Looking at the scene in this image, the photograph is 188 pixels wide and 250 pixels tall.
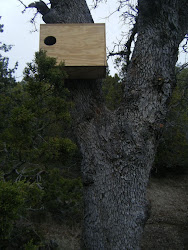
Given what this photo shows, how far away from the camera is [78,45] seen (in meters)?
2.71

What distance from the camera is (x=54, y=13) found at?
126 inches

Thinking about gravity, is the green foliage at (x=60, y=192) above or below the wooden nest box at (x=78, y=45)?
below

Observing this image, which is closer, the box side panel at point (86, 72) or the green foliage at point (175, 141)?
the box side panel at point (86, 72)

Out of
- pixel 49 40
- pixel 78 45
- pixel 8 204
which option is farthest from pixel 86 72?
pixel 8 204

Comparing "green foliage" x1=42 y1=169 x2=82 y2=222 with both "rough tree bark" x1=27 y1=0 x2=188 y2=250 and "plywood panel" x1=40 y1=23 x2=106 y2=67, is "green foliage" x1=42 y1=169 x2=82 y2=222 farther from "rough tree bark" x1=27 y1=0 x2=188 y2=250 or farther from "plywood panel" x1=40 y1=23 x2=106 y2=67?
"plywood panel" x1=40 y1=23 x2=106 y2=67

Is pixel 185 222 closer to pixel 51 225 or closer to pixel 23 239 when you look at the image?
pixel 51 225

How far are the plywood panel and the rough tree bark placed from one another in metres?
0.41

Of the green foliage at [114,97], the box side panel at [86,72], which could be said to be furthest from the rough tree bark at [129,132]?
the green foliage at [114,97]

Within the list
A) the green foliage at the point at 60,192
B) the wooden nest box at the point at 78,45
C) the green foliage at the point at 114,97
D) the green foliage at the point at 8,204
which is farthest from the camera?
the green foliage at the point at 114,97

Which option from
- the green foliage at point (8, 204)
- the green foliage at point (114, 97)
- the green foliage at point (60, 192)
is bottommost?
the green foliage at point (60, 192)

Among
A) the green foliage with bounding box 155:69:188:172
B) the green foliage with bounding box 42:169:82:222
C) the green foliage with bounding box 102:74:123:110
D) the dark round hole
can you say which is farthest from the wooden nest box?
the green foliage with bounding box 155:69:188:172

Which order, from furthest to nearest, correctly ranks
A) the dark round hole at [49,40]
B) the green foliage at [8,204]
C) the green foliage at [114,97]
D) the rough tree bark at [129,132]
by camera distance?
1. the green foliage at [114,97]
2. the dark round hole at [49,40]
3. the rough tree bark at [129,132]
4. the green foliage at [8,204]

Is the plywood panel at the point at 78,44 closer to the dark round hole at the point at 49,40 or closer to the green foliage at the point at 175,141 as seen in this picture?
the dark round hole at the point at 49,40

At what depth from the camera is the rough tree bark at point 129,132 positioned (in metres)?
2.52
